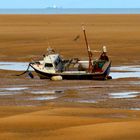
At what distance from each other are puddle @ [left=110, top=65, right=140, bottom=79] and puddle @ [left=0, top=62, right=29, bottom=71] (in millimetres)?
5138

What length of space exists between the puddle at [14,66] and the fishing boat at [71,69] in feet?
12.4

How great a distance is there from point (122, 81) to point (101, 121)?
1330cm

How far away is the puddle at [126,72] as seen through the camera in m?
31.2

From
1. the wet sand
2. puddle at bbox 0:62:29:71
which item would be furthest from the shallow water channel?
the wet sand

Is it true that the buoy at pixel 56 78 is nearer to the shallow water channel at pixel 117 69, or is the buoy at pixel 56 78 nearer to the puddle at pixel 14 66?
the shallow water channel at pixel 117 69

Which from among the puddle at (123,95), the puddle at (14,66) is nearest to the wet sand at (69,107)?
the puddle at (123,95)

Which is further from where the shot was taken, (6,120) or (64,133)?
(6,120)

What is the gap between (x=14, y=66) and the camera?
3703cm

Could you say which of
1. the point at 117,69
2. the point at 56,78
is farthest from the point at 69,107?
the point at 117,69

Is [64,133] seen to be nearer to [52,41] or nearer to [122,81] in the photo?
[122,81]

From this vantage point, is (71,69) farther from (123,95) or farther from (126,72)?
(123,95)

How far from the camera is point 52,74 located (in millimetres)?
30750

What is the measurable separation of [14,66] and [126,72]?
7.19 m

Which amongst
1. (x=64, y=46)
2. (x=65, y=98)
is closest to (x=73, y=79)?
(x=65, y=98)
